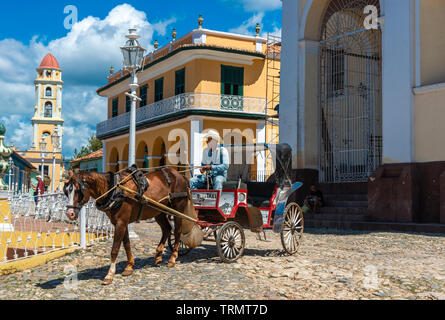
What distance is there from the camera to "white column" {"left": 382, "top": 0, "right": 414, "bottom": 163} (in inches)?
525

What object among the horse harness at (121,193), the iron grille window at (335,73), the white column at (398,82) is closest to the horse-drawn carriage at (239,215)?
the horse harness at (121,193)

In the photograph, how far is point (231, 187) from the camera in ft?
27.3

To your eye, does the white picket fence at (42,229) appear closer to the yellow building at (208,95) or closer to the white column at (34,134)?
the yellow building at (208,95)

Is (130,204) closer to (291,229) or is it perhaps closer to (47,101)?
(291,229)

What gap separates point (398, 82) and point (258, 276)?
352 inches

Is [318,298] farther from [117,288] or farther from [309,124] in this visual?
[309,124]

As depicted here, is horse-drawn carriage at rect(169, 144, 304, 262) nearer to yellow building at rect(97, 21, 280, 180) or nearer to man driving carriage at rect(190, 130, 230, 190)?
man driving carriage at rect(190, 130, 230, 190)

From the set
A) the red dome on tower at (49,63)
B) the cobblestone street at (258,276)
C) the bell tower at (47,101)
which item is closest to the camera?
the cobblestone street at (258,276)

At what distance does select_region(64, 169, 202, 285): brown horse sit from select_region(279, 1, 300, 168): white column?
946 centimetres

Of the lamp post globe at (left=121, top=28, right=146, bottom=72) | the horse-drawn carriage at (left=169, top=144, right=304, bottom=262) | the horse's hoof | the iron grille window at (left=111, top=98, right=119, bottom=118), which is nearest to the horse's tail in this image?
the horse-drawn carriage at (left=169, top=144, right=304, bottom=262)

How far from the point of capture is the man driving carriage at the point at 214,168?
839 cm

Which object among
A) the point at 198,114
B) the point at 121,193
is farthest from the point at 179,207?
the point at 198,114

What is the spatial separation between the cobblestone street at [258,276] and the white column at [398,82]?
426 cm
